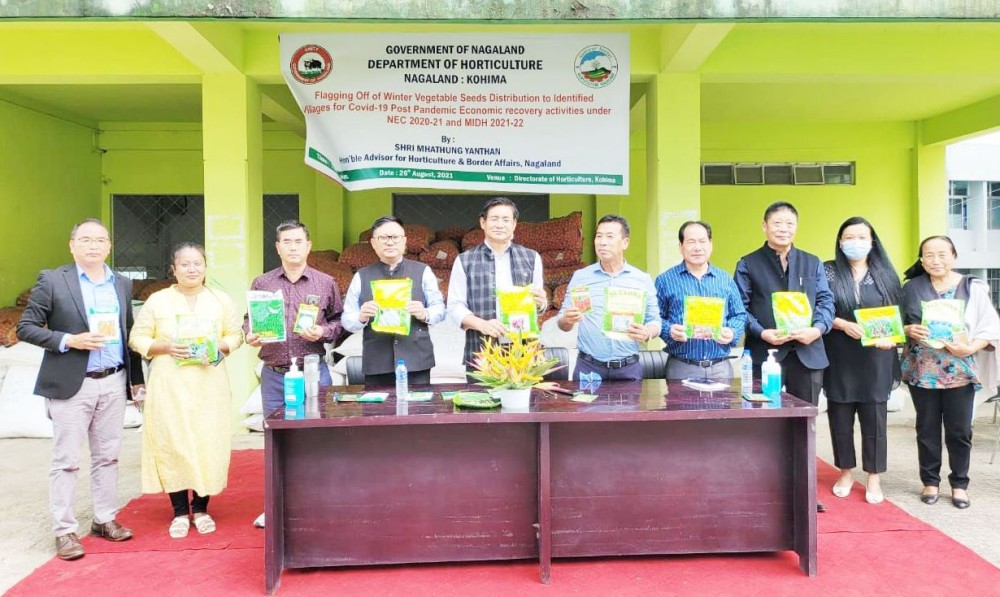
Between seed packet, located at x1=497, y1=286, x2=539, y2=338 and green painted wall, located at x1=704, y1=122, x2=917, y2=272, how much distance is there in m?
6.54

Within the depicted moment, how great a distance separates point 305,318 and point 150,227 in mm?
6987

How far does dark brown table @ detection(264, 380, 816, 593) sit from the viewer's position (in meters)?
3.13

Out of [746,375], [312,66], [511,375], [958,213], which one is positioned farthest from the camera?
[958,213]

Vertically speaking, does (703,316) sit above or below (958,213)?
below

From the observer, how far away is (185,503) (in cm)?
376

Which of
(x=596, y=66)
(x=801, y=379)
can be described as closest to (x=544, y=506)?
(x=801, y=379)

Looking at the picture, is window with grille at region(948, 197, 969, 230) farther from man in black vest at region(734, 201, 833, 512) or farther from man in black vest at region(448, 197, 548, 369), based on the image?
man in black vest at region(448, 197, 548, 369)

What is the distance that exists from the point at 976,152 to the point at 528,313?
34.4 ft

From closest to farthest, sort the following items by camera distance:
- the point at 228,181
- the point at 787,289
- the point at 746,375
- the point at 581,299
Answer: the point at 746,375 → the point at 581,299 → the point at 787,289 → the point at 228,181

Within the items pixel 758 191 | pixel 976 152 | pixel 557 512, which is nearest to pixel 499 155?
pixel 557 512

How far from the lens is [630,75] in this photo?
606 cm

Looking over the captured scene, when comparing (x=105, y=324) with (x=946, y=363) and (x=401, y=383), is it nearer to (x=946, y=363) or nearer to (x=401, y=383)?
(x=401, y=383)

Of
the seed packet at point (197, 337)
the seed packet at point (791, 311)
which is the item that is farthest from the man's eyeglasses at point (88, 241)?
the seed packet at point (791, 311)

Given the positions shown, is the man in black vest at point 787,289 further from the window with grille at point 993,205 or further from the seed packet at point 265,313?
the window with grille at point 993,205
